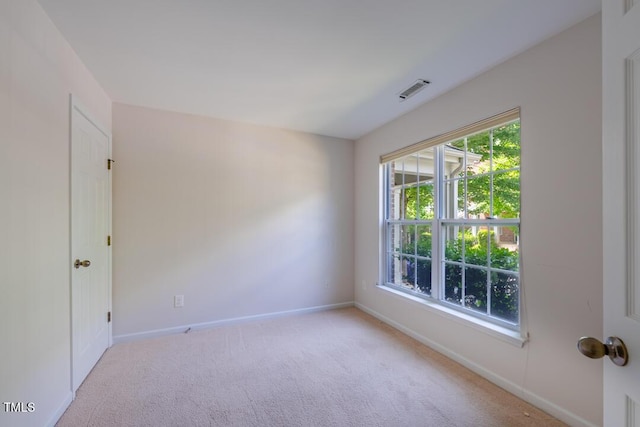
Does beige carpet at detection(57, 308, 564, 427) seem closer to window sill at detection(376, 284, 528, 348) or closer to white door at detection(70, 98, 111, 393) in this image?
white door at detection(70, 98, 111, 393)

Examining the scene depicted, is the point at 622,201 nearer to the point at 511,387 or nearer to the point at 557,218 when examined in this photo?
the point at 557,218

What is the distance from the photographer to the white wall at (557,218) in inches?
63.1

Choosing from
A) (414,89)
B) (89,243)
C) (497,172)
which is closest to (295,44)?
(414,89)

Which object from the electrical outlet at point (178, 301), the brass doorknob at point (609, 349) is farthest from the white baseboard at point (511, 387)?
the electrical outlet at point (178, 301)

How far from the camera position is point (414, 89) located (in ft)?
8.24

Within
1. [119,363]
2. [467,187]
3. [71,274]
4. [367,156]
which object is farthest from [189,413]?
[367,156]

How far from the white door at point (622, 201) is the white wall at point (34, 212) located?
2.26m

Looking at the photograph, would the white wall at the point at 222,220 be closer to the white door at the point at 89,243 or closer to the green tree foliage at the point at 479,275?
the white door at the point at 89,243

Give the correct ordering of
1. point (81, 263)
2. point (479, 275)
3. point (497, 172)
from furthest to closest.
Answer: point (479, 275), point (497, 172), point (81, 263)

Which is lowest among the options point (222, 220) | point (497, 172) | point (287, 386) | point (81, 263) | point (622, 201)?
point (287, 386)

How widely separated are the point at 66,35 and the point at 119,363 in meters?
2.55

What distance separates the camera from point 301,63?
2.13 m

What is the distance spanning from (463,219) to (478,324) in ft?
2.92

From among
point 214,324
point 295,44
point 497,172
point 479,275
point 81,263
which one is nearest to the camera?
point 295,44
